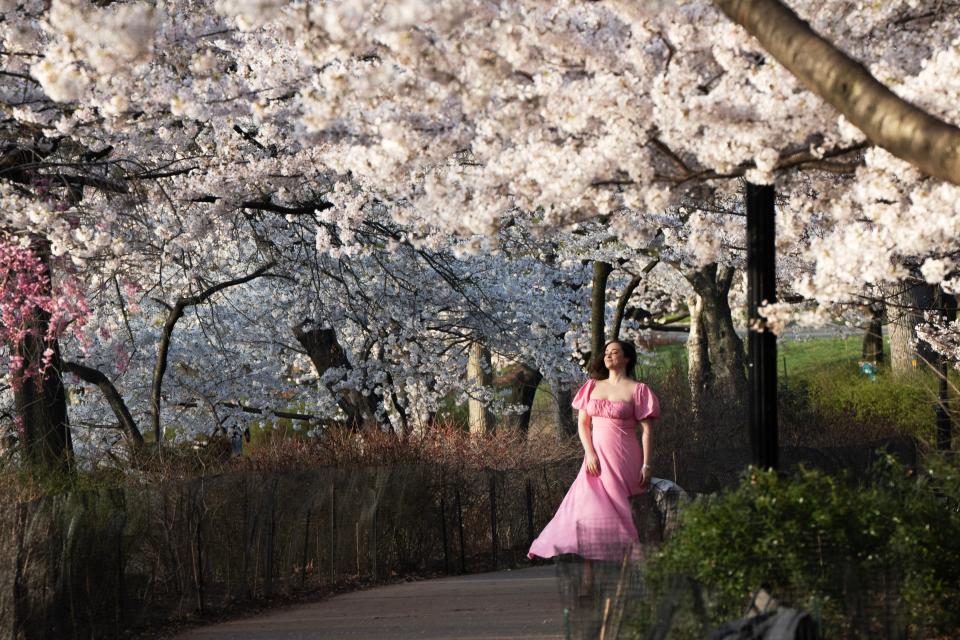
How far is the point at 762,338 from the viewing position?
260 inches

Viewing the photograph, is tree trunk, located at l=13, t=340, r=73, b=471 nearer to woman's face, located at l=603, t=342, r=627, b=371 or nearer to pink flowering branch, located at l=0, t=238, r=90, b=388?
pink flowering branch, located at l=0, t=238, r=90, b=388

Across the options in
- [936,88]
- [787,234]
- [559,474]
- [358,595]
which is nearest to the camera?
[936,88]

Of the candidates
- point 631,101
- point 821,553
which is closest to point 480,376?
point 631,101

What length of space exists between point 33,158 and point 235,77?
3.72 meters

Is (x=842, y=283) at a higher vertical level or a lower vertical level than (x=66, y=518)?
higher

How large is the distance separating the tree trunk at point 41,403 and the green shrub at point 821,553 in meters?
9.13

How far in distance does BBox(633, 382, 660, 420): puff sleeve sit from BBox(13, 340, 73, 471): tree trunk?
6462 mm

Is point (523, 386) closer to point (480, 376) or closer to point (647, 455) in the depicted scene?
point (480, 376)

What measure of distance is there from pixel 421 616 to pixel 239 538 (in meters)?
1.92

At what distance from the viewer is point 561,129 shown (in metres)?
6.79

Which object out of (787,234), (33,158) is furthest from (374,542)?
(787,234)

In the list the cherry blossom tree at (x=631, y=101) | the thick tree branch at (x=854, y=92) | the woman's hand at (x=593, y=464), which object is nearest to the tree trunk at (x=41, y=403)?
the cherry blossom tree at (x=631, y=101)

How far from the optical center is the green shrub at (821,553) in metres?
5.46

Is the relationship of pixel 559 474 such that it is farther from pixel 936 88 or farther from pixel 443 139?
pixel 936 88
